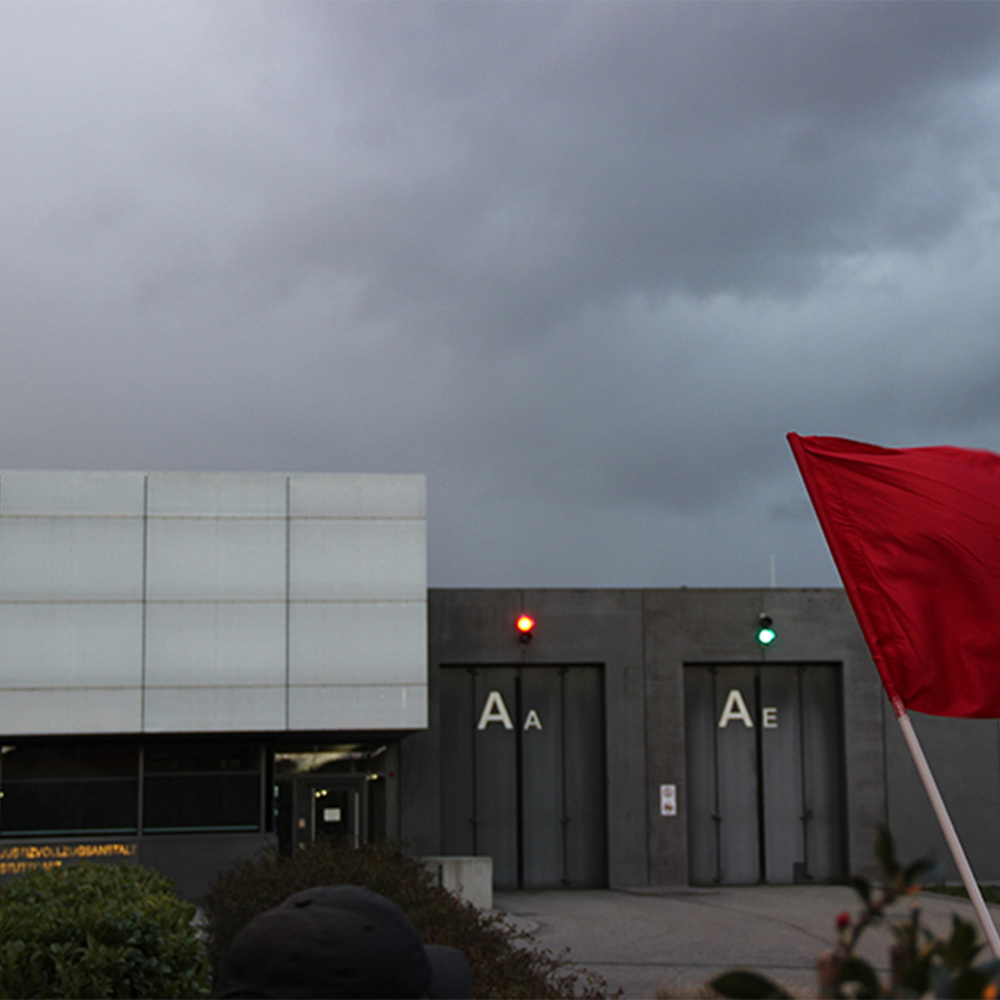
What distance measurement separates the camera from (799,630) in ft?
90.5

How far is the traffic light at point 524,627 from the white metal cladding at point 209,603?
13.2ft

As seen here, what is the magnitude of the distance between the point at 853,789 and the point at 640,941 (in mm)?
10507

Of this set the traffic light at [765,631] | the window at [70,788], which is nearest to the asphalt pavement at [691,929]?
the traffic light at [765,631]

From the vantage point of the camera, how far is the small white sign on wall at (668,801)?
1043 inches

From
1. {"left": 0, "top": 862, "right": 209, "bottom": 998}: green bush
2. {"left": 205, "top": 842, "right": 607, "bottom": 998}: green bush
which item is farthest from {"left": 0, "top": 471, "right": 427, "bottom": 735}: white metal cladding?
{"left": 0, "top": 862, "right": 209, "bottom": 998}: green bush

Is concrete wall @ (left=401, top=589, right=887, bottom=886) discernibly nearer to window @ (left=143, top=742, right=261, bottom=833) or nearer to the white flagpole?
window @ (left=143, top=742, right=261, bottom=833)

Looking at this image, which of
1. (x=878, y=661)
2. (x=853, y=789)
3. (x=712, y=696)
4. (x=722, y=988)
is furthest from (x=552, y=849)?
(x=722, y=988)

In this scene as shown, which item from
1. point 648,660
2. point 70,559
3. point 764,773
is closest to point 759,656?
point 648,660

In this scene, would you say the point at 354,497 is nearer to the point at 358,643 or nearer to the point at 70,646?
the point at 358,643

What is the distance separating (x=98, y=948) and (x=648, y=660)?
68.1 feet

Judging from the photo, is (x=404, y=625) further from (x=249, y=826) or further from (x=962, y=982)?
(x=962, y=982)

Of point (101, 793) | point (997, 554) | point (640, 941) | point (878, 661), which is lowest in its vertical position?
point (640, 941)

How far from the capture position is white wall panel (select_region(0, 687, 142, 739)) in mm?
21859

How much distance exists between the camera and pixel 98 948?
7023 millimetres
